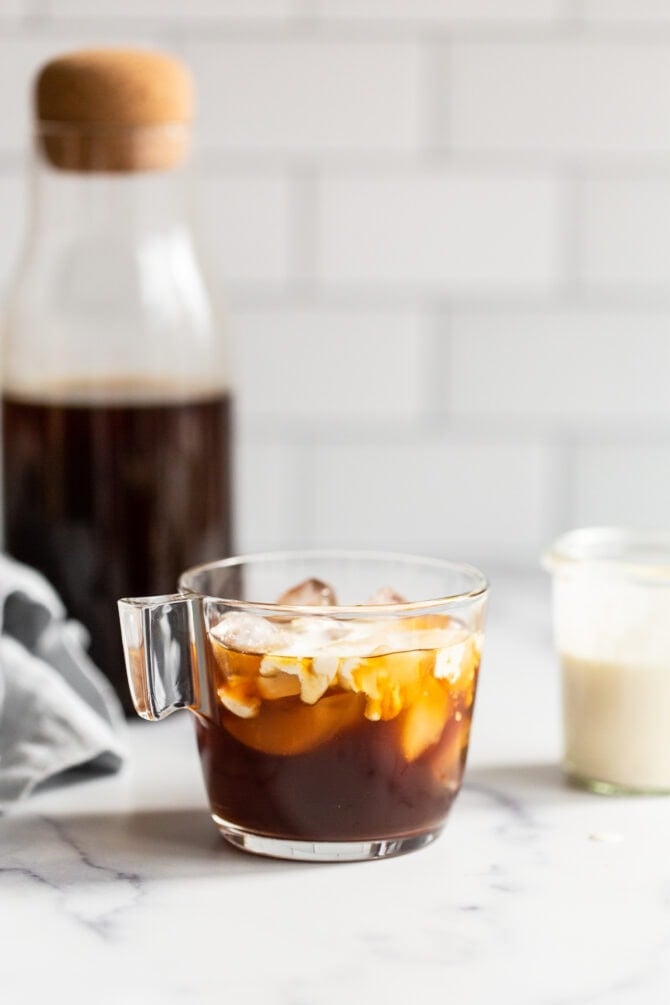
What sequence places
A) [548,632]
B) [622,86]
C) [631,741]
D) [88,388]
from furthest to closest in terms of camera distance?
[622,86]
[548,632]
[88,388]
[631,741]

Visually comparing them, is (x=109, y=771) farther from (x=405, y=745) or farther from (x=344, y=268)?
(x=344, y=268)

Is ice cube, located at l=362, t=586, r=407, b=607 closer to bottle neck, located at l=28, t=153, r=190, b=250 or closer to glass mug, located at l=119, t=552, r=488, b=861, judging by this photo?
glass mug, located at l=119, t=552, r=488, b=861

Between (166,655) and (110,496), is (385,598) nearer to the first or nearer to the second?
(166,655)

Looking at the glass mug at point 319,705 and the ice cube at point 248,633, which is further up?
the ice cube at point 248,633

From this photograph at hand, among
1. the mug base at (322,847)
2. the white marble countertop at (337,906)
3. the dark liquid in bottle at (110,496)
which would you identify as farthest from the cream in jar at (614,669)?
the dark liquid in bottle at (110,496)

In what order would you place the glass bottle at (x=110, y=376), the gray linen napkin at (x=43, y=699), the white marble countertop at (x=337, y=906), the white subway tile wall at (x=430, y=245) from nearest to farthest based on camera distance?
the white marble countertop at (x=337, y=906) < the gray linen napkin at (x=43, y=699) < the glass bottle at (x=110, y=376) < the white subway tile wall at (x=430, y=245)

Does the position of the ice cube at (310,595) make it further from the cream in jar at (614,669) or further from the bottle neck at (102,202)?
the bottle neck at (102,202)

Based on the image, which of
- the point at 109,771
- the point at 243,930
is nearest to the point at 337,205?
the point at 109,771

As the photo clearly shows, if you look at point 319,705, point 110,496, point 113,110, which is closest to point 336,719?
point 319,705
